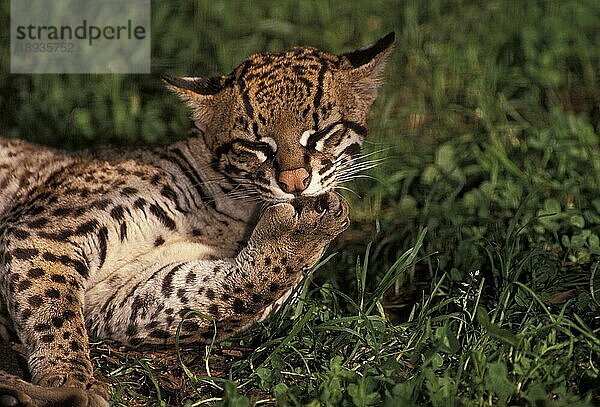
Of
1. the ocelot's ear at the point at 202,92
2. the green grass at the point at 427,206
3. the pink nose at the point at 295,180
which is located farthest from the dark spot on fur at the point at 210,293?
the ocelot's ear at the point at 202,92

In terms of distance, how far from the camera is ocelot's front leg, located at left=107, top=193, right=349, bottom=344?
18.8 feet

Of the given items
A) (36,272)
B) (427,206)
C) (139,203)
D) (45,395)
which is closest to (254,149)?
(139,203)

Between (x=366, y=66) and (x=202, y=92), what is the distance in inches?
35.7

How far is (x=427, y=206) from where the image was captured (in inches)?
283

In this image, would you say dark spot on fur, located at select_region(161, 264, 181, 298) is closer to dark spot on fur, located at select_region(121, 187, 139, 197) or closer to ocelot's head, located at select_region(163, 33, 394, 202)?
dark spot on fur, located at select_region(121, 187, 139, 197)

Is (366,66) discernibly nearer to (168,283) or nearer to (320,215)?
(320,215)

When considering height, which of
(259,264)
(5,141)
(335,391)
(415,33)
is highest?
(415,33)

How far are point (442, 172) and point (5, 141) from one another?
2780 millimetres

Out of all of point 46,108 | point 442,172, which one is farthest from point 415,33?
point 46,108

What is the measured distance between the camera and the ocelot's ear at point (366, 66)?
6348mm

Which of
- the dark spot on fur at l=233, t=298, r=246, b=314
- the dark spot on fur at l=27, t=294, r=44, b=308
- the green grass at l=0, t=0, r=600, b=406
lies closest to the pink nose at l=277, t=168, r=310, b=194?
the green grass at l=0, t=0, r=600, b=406

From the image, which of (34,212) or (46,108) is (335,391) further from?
(46,108)

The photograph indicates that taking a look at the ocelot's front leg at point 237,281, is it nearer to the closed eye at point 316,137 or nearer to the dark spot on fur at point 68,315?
the closed eye at point 316,137

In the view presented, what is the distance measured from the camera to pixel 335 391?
16.2 feet
